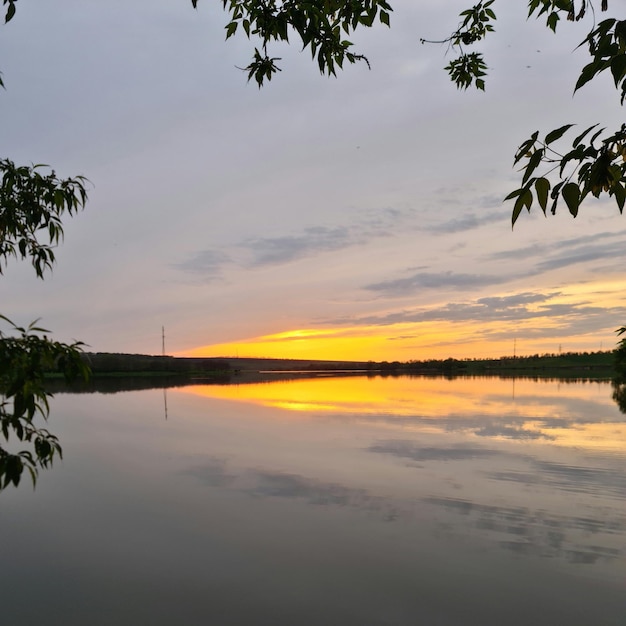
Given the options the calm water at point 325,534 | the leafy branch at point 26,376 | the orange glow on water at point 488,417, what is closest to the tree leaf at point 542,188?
the leafy branch at point 26,376

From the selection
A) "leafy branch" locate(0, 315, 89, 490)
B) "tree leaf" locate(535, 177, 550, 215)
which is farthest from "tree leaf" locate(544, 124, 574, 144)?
"leafy branch" locate(0, 315, 89, 490)

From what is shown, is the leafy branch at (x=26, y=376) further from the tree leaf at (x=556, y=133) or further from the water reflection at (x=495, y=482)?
the water reflection at (x=495, y=482)

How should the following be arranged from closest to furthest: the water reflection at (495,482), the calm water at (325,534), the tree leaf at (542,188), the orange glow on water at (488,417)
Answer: the tree leaf at (542,188), the calm water at (325,534), the water reflection at (495,482), the orange glow on water at (488,417)

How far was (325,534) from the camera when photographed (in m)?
10.8

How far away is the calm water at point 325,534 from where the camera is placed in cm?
789

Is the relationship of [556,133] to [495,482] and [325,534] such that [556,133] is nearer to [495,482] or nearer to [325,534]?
[325,534]

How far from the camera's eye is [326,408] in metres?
36.4

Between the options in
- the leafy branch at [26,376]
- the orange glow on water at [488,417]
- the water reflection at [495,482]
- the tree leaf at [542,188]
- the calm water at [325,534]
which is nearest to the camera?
the tree leaf at [542,188]

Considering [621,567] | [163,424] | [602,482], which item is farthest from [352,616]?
[163,424]

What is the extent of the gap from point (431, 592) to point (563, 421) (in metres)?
23.0

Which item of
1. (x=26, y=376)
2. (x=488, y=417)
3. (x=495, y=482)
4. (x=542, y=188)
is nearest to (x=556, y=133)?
(x=542, y=188)

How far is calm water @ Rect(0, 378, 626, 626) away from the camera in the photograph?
789cm

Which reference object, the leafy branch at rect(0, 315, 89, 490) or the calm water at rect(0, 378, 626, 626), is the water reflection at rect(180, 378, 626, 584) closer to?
the calm water at rect(0, 378, 626, 626)

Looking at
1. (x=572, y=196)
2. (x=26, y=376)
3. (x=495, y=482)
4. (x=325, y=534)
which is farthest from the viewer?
(x=495, y=482)
